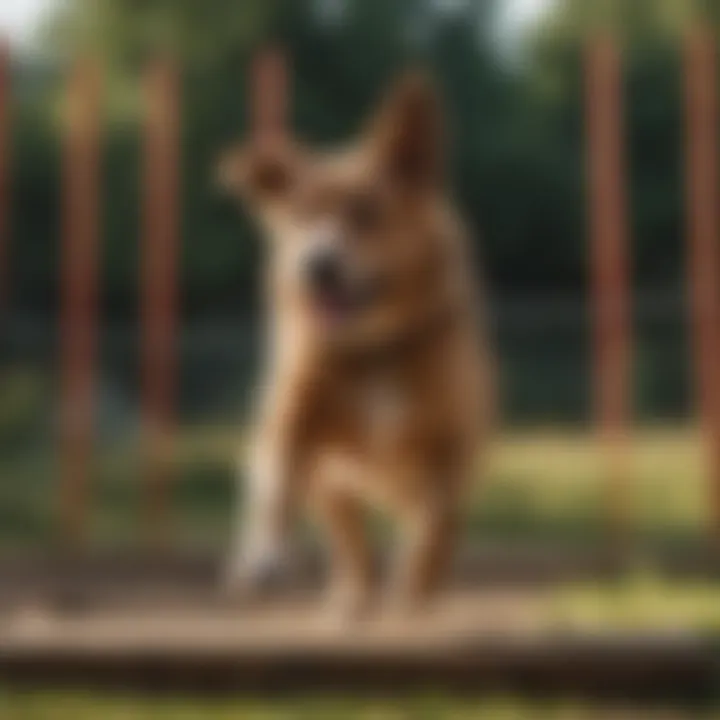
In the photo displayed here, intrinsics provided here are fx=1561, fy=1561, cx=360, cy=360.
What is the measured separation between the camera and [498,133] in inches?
45.7

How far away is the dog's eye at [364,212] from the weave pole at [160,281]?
0.24 metres

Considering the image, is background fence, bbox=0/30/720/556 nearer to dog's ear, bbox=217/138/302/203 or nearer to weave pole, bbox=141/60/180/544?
weave pole, bbox=141/60/180/544

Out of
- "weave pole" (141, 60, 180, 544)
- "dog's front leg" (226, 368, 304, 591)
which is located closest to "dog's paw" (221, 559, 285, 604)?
"dog's front leg" (226, 368, 304, 591)

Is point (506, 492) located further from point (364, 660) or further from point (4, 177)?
point (4, 177)

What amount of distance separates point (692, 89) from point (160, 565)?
0.56 m

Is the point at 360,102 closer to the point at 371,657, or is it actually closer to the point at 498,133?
the point at 498,133

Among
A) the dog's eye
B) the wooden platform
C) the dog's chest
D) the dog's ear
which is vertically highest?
the dog's ear

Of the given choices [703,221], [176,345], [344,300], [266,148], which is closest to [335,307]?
[344,300]

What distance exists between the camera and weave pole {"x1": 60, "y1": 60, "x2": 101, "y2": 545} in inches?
47.9

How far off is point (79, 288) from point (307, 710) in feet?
1.59

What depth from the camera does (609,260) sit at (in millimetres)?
1219

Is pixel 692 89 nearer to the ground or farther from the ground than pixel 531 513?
farther from the ground

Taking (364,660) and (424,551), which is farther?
(424,551)

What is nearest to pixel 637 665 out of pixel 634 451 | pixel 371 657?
pixel 371 657
